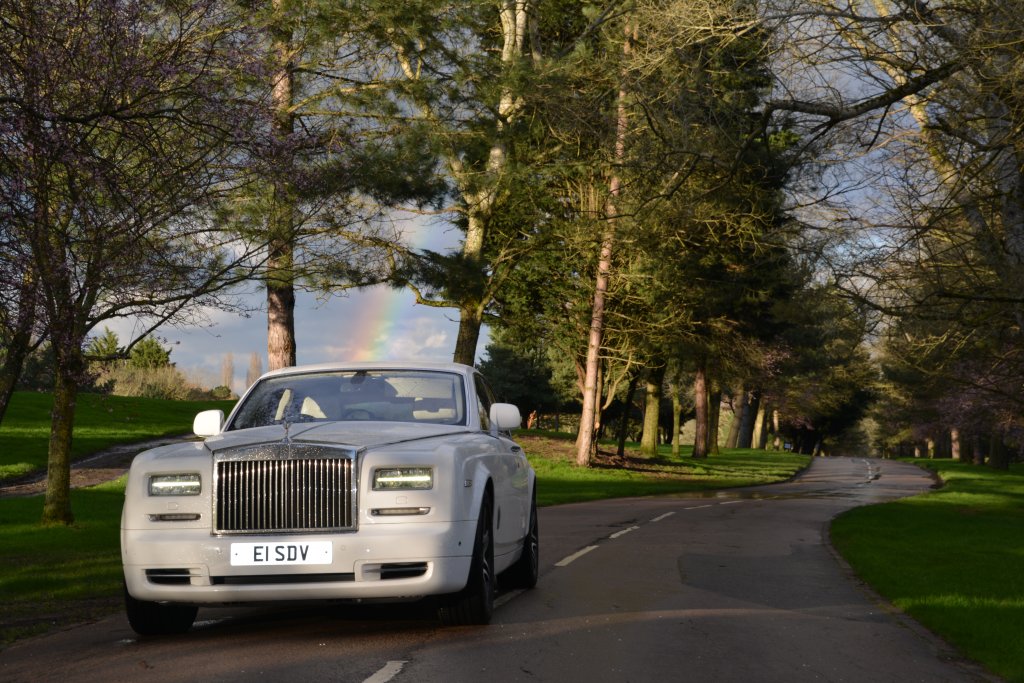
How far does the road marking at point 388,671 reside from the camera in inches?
254

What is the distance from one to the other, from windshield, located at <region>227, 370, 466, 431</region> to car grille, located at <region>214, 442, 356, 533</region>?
1.34 metres

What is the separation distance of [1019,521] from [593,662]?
19836mm

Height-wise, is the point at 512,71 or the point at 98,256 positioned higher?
the point at 512,71

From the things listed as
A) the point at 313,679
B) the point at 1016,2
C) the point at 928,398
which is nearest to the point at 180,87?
the point at 313,679

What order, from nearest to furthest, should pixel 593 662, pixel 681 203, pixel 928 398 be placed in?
pixel 593 662 < pixel 681 203 < pixel 928 398

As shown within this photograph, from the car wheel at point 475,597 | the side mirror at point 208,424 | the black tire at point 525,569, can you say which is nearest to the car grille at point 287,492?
the car wheel at point 475,597

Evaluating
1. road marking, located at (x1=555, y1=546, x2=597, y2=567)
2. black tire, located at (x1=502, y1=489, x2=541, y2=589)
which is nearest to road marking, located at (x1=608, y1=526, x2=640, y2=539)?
road marking, located at (x1=555, y1=546, x2=597, y2=567)

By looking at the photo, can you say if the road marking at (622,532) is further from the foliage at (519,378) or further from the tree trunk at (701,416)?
the foliage at (519,378)

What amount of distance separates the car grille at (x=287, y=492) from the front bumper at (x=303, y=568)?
0.34 ft

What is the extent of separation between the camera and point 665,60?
1576 cm

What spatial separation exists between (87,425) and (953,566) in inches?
1258

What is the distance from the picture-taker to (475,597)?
8250 mm

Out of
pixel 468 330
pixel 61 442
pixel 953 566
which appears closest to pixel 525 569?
pixel 953 566

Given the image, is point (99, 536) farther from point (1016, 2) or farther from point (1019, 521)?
point (1019, 521)
